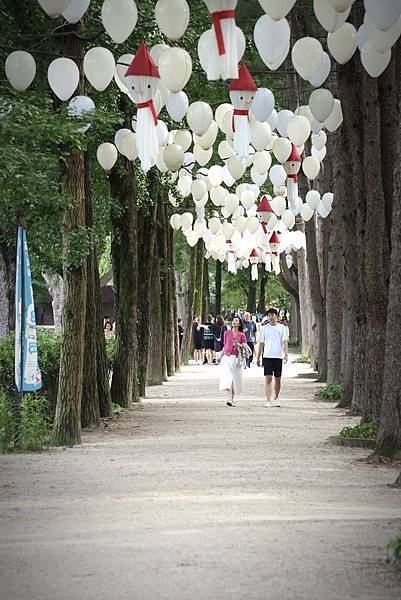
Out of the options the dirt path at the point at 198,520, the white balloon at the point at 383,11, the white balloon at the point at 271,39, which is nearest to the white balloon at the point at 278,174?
the dirt path at the point at 198,520

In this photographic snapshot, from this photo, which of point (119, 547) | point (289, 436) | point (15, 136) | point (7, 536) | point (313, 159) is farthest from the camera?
point (313, 159)

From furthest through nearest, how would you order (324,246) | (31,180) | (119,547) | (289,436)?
(324,246), (289,436), (31,180), (119,547)

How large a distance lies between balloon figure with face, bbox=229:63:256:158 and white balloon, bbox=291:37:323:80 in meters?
1.98

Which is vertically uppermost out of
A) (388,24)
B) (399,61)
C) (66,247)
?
(399,61)

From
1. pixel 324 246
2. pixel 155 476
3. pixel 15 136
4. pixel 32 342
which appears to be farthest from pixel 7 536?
pixel 324 246

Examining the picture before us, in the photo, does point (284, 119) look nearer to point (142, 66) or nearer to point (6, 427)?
point (142, 66)

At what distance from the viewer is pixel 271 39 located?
1312cm

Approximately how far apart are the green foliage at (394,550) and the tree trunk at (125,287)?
55.6 ft

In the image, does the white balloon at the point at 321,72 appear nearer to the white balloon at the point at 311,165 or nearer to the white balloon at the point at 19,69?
the white balloon at the point at 19,69

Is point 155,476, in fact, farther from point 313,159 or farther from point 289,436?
point 313,159

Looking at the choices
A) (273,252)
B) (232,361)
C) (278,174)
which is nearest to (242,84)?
(278,174)

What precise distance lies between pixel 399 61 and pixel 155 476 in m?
7.35

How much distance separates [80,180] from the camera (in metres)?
17.5

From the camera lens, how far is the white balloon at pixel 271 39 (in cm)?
1308
